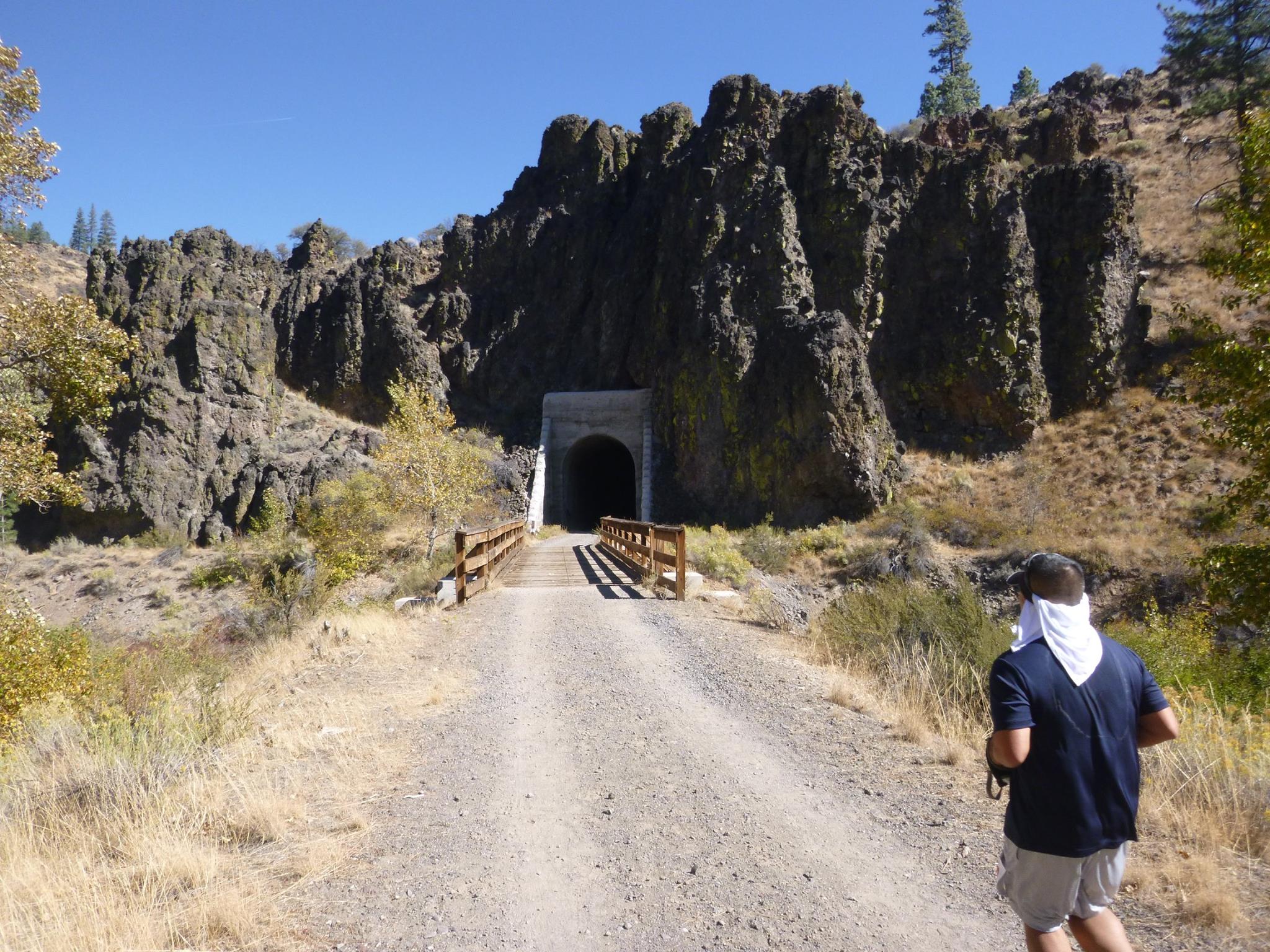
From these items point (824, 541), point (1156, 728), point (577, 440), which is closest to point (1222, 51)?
point (824, 541)

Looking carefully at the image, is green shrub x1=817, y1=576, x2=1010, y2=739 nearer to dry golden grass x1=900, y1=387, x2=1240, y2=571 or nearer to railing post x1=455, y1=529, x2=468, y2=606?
railing post x1=455, y1=529, x2=468, y2=606

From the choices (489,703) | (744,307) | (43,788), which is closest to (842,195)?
(744,307)

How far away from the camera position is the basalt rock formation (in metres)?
28.5

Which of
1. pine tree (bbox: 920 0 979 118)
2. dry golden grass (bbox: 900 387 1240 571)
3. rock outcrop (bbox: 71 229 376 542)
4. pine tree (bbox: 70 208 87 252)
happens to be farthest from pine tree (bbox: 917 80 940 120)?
pine tree (bbox: 70 208 87 252)

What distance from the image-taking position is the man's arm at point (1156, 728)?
2.38 meters

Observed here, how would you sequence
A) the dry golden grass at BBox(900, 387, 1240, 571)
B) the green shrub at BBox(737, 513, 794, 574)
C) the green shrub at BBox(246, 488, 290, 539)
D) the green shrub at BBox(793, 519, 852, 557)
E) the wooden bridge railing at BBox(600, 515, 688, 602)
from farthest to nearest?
1. the green shrub at BBox(246, 488, 290, 539)
2. the green shrub at BBox(793, 519, 852, 557)
3. the green shrub at BBox(737, 513, 794, 574)
4. the dry golden grass at BBox(900, 387, 1240, 571)
5. the wooden bridge railing at BBox(600, 515, 688, 602)

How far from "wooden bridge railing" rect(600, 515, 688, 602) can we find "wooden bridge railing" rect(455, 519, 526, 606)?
297cm

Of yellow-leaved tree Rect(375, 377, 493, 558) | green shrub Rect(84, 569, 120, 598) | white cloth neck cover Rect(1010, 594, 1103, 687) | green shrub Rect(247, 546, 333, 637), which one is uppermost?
yellow-leaved tree Rect(375, 377, 493, 558)

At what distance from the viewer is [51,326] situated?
21.7 feet

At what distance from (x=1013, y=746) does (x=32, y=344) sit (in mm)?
8294

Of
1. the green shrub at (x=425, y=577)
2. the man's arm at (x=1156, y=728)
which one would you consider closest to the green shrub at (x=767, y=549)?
the green shrub at (x=425, y=577)

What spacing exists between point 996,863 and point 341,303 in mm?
39562

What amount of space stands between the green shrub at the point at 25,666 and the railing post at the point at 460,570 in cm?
585

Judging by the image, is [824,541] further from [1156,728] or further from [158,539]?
[158,539]
